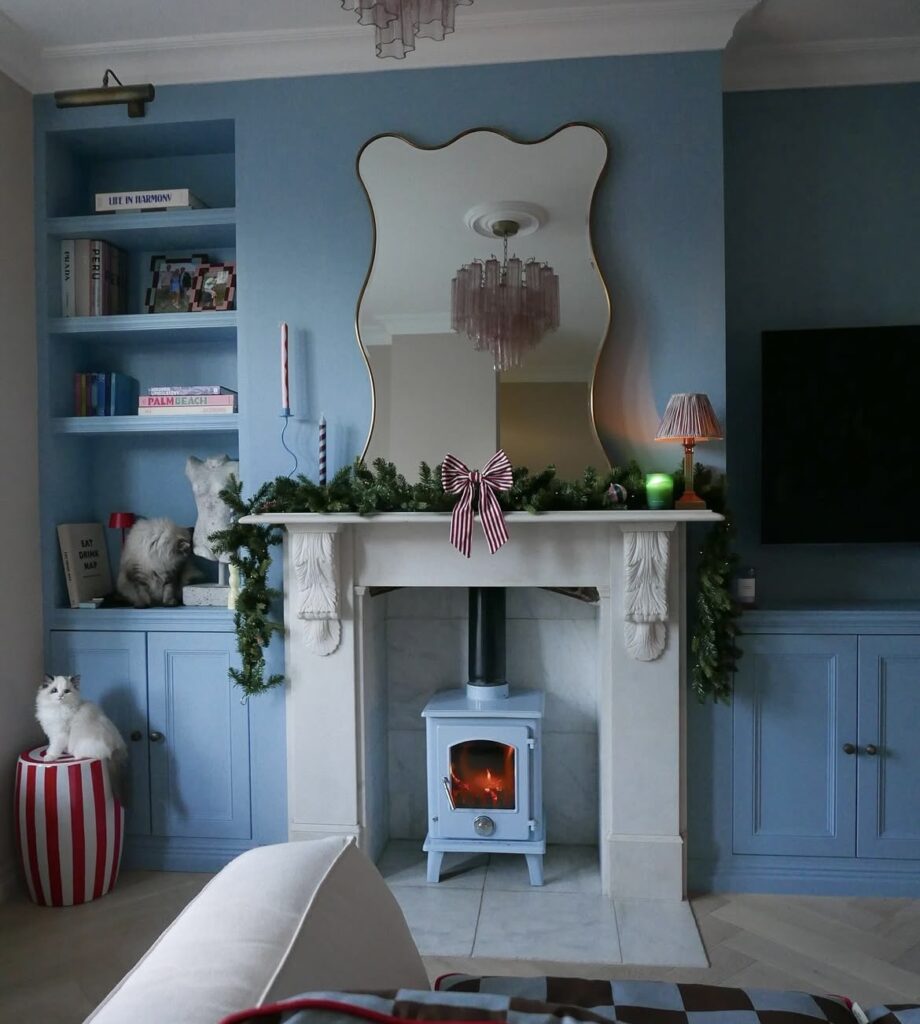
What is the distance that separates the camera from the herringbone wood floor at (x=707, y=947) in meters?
2.15

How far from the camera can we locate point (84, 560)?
3.01 metres

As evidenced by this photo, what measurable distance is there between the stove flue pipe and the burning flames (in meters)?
0.18

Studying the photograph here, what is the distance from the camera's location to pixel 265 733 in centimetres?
282

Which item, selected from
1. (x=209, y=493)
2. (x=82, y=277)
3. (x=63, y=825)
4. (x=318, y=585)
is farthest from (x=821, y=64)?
(x=63, y=825)

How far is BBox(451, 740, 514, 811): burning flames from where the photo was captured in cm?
278

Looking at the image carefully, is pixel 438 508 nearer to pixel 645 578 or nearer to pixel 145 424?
pixel 645 578

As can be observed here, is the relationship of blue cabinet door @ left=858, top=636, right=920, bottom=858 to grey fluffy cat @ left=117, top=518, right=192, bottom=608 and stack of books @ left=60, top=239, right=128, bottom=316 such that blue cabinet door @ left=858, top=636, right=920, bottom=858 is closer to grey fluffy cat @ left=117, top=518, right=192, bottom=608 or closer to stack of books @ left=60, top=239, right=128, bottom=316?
grey fluffy cat @ left=117, top=518, right=192, bottom=608

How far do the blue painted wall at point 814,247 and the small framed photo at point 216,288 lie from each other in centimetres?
182

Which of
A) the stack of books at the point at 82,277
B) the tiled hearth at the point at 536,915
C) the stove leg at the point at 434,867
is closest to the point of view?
the tiled hearth at the point at 536,915

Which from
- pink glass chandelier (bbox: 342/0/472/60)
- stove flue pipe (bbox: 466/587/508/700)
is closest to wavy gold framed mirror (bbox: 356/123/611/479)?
stove flue pipe (bbox: 466/587/508/700)

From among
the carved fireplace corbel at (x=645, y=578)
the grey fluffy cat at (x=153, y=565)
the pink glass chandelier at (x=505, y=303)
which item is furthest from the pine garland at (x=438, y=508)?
the pink glass chandelier at (x=505, y=303)

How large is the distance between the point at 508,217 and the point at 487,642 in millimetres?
1447

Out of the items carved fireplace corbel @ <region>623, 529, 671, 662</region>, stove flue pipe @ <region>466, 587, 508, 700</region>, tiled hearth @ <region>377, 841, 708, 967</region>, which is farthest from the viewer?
stove flue pipe @ <region>466, 587, 508, 700</region>

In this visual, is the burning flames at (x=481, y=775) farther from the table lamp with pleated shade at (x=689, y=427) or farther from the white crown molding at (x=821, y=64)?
the white crown molding at (x=821, y=64)
